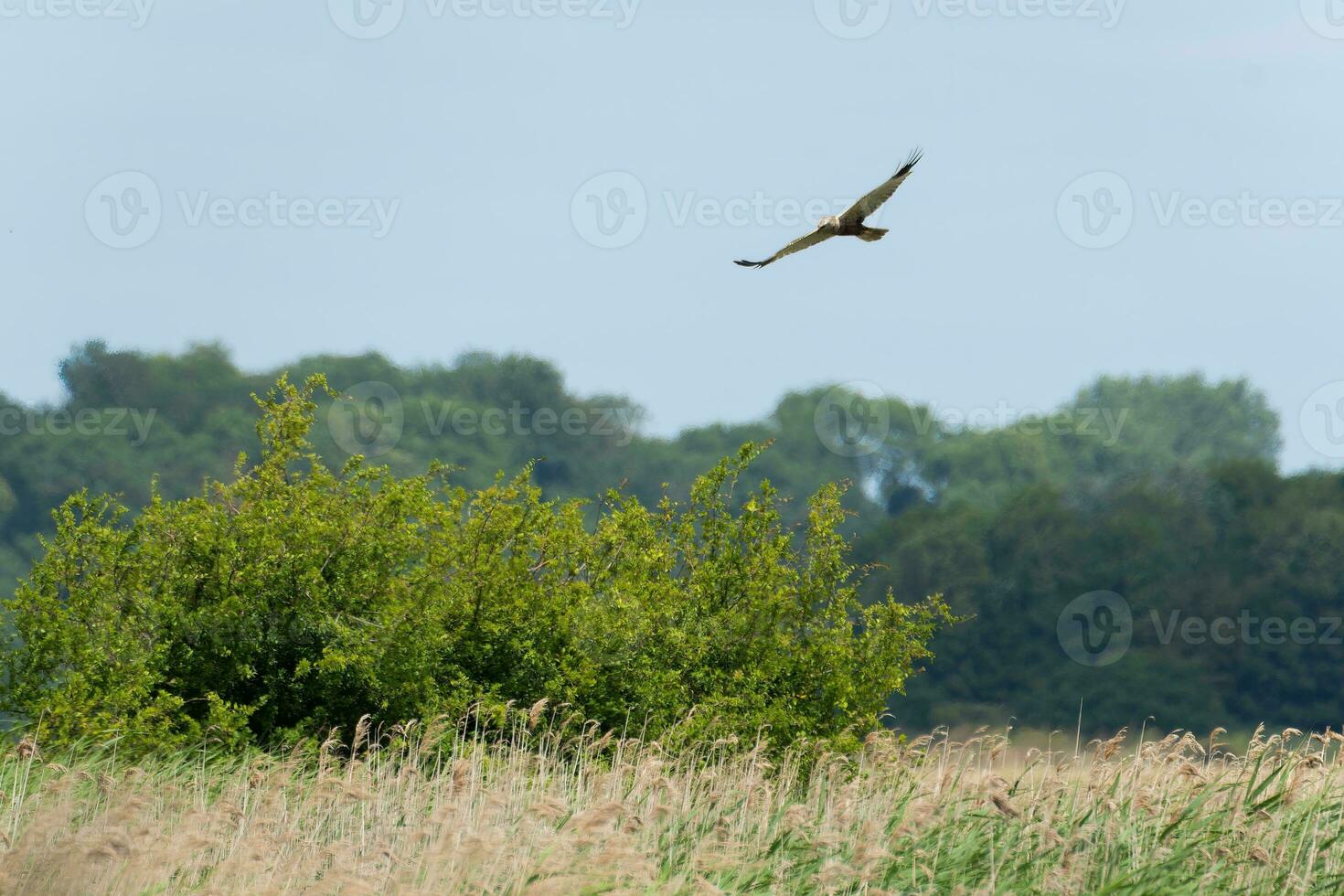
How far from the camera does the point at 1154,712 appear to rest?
45.1 meters

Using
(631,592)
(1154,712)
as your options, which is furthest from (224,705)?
(1154,712)

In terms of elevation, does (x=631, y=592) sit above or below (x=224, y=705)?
above

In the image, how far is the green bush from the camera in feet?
50.7

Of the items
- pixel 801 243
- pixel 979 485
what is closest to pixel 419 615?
pixel 801 243

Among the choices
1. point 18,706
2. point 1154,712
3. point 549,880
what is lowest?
point 1154,712

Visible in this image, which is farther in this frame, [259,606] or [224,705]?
[259,606]

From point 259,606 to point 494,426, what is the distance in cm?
5333

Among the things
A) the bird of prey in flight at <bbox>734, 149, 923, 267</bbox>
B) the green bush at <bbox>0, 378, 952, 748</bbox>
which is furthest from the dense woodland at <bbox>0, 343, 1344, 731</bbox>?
the bird of prey in flight at <bbox>734, 149, 923, 267</bbox>

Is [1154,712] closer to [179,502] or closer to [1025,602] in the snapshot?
[1025,602]

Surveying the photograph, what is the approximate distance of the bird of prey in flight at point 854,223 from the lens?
12.2m

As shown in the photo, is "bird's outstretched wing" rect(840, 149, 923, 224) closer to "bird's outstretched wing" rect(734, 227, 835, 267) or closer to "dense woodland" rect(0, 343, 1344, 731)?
"bird's outstretched wing" rect(734, 227, 835, 267)

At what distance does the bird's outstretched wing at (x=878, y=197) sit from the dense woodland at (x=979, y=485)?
22.0 meters

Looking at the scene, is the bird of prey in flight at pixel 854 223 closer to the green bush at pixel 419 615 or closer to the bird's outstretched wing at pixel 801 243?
the bird's outstretched wing at pixel 801 243

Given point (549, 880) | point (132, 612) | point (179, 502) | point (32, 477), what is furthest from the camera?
point (32, 477)
